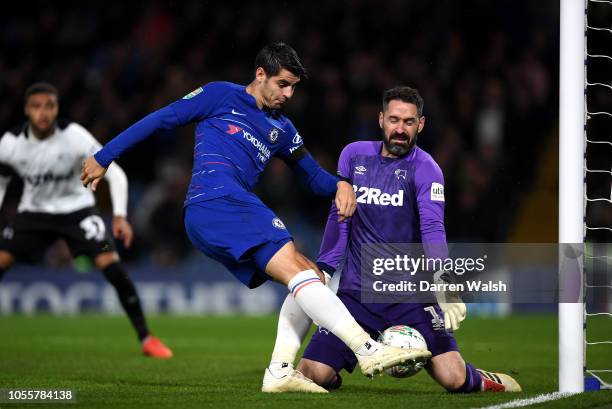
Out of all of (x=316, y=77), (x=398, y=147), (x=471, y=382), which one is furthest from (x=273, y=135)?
(x=316, y=77)

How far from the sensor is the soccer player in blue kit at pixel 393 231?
19.7 ft

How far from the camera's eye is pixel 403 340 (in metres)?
5.70

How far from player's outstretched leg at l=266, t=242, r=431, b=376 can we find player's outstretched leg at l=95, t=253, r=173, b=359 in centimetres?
358

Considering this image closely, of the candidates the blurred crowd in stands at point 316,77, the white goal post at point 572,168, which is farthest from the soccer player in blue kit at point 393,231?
the blurred crowd in stands at point 316,77

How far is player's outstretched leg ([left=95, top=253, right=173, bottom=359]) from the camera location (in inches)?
350

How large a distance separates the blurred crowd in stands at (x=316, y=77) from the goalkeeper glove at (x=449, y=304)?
27.9 feet

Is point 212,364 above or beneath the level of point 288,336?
beneath

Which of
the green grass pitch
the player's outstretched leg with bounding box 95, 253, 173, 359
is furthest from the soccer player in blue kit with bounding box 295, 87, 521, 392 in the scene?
the player's outstretched leg with bounding box 95, 253, 173, 359

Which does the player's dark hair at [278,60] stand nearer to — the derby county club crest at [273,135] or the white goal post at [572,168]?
the derby county club crest at [273,135]

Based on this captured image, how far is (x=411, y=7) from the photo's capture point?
17.2 m

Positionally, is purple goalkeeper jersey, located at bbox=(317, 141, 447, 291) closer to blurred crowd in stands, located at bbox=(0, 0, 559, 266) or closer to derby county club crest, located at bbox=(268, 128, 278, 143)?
derby county club crest, located at bbox=(268, 128, 278, 143)

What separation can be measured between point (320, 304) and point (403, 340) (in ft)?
1.83

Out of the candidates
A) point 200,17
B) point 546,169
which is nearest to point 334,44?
point 200,17

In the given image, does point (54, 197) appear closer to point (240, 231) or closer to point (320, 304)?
point (240, 231)
